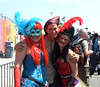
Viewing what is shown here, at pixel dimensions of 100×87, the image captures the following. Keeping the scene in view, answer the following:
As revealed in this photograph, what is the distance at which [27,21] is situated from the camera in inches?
85.5

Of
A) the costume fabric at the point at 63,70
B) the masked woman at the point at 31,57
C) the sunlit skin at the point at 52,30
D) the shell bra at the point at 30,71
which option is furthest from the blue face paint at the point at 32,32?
the costume fabric at the point at 63,70

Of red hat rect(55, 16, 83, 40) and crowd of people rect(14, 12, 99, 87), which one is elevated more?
red hat rect(55, 16, 83, 40)

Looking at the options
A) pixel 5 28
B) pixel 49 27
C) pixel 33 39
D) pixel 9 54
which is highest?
pixel 5 28

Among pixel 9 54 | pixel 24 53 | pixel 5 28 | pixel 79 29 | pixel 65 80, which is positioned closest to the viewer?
pixel 24 53

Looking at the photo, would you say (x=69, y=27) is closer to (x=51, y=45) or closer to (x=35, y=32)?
(x=51, y=45)

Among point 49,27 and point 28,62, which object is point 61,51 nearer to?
point 49,27

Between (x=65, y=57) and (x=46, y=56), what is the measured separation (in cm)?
31

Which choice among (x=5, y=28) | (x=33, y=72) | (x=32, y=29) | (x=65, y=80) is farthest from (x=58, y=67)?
(x=5, y=28)

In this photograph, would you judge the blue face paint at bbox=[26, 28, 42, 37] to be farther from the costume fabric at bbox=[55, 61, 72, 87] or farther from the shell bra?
the costume fabric at bbox=[55, 61, 72, 87]

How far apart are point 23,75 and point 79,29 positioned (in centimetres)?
234

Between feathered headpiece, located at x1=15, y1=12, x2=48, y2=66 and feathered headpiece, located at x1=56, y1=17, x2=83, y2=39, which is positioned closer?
feathered headpiece, located at x1=15, y1=12, x2=48, y2=66

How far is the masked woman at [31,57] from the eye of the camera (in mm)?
2076

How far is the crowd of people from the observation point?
6.88ft

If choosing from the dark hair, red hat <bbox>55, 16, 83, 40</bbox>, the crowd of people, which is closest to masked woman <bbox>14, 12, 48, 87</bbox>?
the crowd of people
